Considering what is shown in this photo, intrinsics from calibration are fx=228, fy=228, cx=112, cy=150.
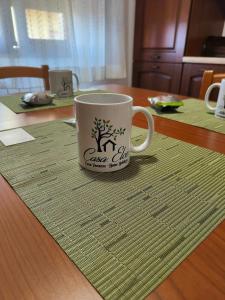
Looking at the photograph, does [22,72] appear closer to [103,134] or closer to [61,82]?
[61,82]

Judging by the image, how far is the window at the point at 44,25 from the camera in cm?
174

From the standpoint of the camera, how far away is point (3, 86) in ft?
5.68

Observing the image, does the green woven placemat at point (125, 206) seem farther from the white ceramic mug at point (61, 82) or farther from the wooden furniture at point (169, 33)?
the wooden furniture at point (169, 33)

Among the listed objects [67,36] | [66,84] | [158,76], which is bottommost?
[158,76]

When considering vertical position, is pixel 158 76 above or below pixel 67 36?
below

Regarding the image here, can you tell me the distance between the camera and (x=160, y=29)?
2.25 metres

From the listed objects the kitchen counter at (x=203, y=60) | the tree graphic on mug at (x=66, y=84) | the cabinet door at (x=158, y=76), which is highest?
the kitchen counter at (x=203, y=60)

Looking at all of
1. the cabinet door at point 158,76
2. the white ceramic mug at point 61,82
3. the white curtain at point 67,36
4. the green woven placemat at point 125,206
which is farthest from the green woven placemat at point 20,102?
the cabinet door at point 158,76

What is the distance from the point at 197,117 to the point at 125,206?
0.51 metres

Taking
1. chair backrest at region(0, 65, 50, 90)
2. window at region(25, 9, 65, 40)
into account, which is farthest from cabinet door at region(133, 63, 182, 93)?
chair backrest at region(0, 65, 50, 90)

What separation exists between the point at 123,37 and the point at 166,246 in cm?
245

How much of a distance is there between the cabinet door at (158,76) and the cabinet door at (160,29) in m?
0.07

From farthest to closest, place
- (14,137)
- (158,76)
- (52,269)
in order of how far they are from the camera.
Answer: (158,76), (14,137), (52,269)

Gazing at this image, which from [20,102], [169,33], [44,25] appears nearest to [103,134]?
[20,102]
